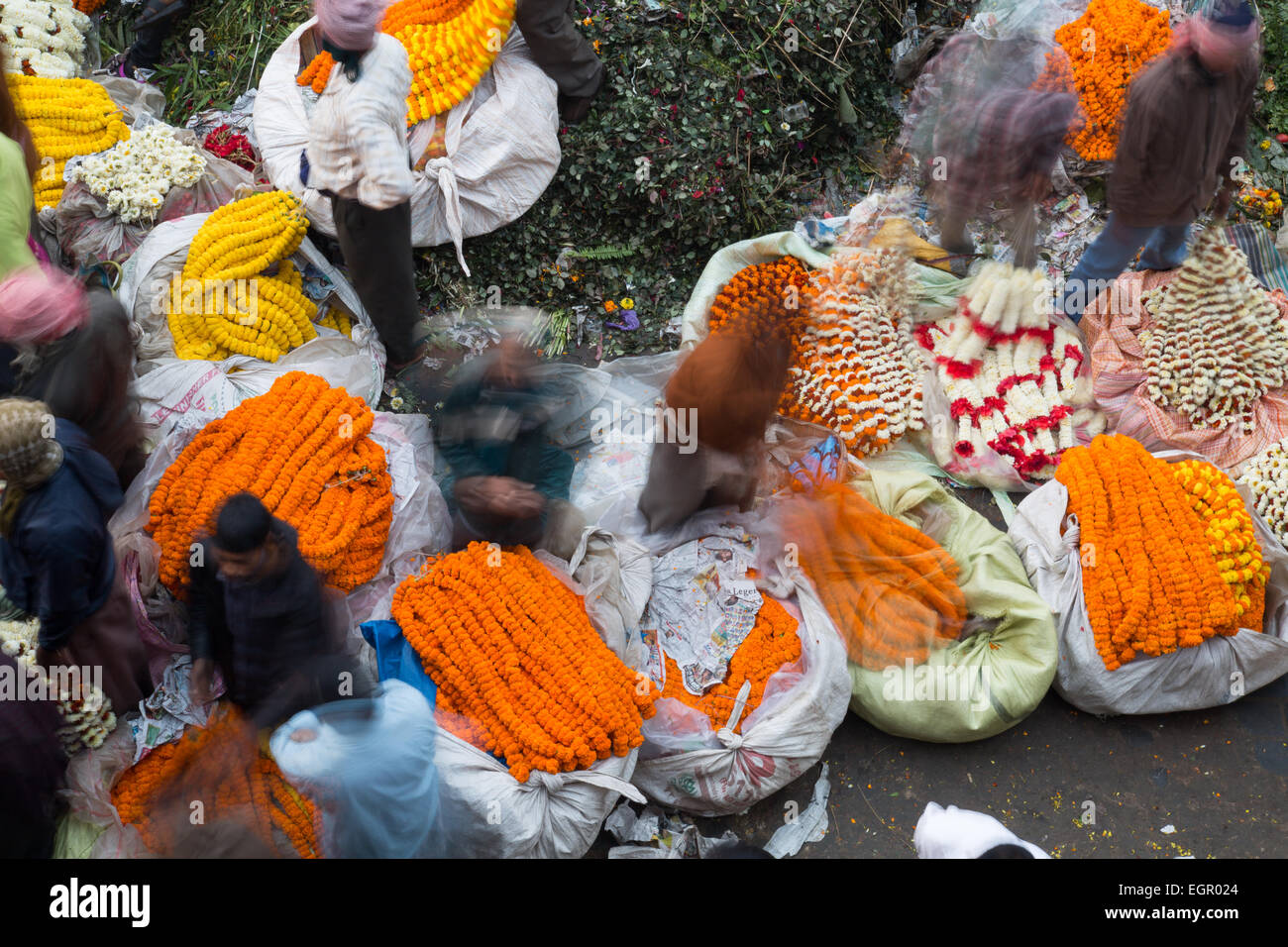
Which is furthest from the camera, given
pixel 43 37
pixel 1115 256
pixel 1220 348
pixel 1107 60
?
pixel 1107 60

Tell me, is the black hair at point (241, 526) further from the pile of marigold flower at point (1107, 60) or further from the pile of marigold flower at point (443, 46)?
the pile of marigold flower at point (1107, 60)

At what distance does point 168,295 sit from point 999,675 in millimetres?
3727

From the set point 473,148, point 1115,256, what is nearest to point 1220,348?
point 1115,256

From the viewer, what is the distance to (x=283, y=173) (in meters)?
5.12

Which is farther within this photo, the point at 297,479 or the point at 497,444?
the point at 297,479

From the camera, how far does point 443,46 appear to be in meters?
5.11

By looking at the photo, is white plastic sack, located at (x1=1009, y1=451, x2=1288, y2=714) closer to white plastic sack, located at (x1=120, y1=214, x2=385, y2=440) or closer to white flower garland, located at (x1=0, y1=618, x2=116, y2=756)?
Answer: white plastic sack, located at (x1=120, y1=214, x2=385, y2=440)

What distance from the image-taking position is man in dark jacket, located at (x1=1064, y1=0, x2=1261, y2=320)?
4250mm

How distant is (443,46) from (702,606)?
295 cm

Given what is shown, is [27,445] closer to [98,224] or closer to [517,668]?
[517,668]

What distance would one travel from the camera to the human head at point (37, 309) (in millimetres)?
3613

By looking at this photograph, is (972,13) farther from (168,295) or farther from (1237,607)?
(168,295)

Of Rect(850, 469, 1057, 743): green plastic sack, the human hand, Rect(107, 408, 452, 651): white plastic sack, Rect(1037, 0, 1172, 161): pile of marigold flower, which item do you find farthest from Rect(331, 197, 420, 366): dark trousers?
Rect(1037, 0, 1172, 161): pile of marigold flower

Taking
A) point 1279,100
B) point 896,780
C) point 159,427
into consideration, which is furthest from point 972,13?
point 159,427
